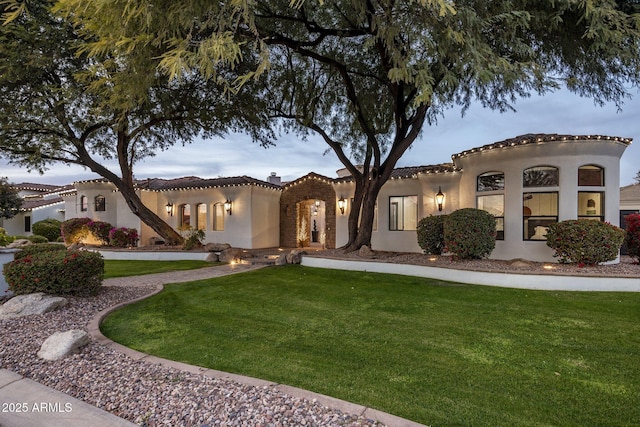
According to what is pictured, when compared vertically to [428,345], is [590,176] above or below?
above

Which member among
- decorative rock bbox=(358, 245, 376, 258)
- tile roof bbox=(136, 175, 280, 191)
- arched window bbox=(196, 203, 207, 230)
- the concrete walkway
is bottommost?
the concrete walkway

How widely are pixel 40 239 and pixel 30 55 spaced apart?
12.7 meters

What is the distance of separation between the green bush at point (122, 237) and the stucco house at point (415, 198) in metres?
1.48

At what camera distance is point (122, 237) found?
50.5ft

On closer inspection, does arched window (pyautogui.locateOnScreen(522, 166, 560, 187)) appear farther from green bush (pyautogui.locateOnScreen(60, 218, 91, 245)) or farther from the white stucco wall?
green bush (pyautogui.locateOnScreen(60, 218, 91, 245))

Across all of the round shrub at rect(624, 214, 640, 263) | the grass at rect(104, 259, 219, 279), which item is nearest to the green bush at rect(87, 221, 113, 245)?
the grass at rect(104, 259, 219, 279)

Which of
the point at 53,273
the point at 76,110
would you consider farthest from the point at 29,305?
the point at 76,110

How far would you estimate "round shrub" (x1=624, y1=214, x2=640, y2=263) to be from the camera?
855 centimetres

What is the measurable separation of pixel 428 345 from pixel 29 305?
597cm

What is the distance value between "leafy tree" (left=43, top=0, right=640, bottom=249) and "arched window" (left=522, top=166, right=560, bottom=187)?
225 centimetres

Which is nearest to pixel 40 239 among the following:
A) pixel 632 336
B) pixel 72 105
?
pixel 72 105

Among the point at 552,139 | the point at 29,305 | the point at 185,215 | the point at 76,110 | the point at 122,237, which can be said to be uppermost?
the point at 76,110

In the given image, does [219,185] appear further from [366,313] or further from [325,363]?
[325,363]

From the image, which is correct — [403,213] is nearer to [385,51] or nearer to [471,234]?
[471,234]
